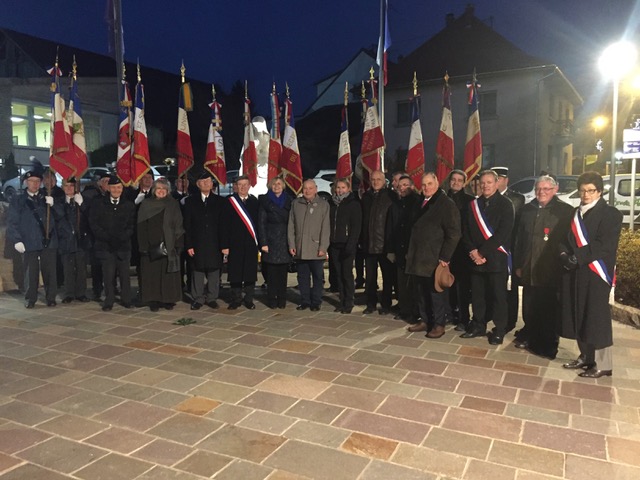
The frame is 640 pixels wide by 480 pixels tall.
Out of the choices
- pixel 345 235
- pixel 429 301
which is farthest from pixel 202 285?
pixel 429 301

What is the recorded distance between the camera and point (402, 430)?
370cm

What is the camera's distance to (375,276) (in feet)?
24.0

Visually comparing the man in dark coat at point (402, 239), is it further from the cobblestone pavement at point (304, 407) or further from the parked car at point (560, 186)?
the parked car at point (560, 186)

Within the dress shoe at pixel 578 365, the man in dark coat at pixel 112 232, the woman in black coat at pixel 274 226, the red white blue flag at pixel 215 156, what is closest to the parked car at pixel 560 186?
the red white blue flag at pixel 215 156

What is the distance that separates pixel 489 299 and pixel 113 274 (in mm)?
5182

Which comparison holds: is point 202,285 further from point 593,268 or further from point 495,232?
point 593,268

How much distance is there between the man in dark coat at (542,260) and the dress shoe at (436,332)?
95 cm

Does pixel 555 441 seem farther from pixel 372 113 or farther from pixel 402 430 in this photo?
pixel 372 113

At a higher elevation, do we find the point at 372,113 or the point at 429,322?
the point at 372,113

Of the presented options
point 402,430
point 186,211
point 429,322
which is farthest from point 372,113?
point 402,430

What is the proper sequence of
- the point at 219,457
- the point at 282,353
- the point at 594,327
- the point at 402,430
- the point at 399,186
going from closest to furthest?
the point at 219,457 < the point at 402,430 < the point at 594,327 < the point at 282,353 < the point at 399,186

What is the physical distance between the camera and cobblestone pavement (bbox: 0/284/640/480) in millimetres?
3242

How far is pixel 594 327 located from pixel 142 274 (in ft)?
18.7

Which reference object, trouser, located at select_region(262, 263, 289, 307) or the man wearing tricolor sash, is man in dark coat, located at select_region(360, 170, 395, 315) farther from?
the man wearing tricolor sash
